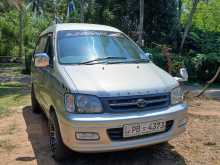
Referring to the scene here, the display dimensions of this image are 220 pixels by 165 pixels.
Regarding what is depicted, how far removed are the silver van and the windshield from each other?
0.01m

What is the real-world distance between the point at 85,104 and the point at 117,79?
612mm

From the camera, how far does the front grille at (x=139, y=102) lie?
4.62 m

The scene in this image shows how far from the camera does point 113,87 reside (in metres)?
4.71

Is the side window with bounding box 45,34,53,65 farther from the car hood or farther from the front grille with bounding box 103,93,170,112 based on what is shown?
the front grille with bounding box 103,93,170,112

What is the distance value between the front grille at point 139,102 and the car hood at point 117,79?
0.06 m

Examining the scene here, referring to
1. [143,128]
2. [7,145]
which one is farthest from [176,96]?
[7,145]

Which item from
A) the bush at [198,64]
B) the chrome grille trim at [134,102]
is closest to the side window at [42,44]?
the chrome grille trim at [134,102]

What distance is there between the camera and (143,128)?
4691mm

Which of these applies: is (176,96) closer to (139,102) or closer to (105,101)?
(139,102)

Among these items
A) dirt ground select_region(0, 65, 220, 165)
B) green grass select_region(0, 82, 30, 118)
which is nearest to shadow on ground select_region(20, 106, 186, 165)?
dirt ground select_region(0, 65, 220, 165)

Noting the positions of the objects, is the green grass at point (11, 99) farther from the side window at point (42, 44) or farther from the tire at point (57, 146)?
the tire at point (57, 146)

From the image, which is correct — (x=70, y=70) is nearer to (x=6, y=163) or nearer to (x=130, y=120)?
(x=130, y=120)

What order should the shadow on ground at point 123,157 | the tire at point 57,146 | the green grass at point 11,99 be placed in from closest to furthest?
1. the tire at point 57,146
2. the shadow on ground at point 123,157
3. the green grass at point 11,99

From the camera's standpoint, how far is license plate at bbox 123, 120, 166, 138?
4.61 metres
